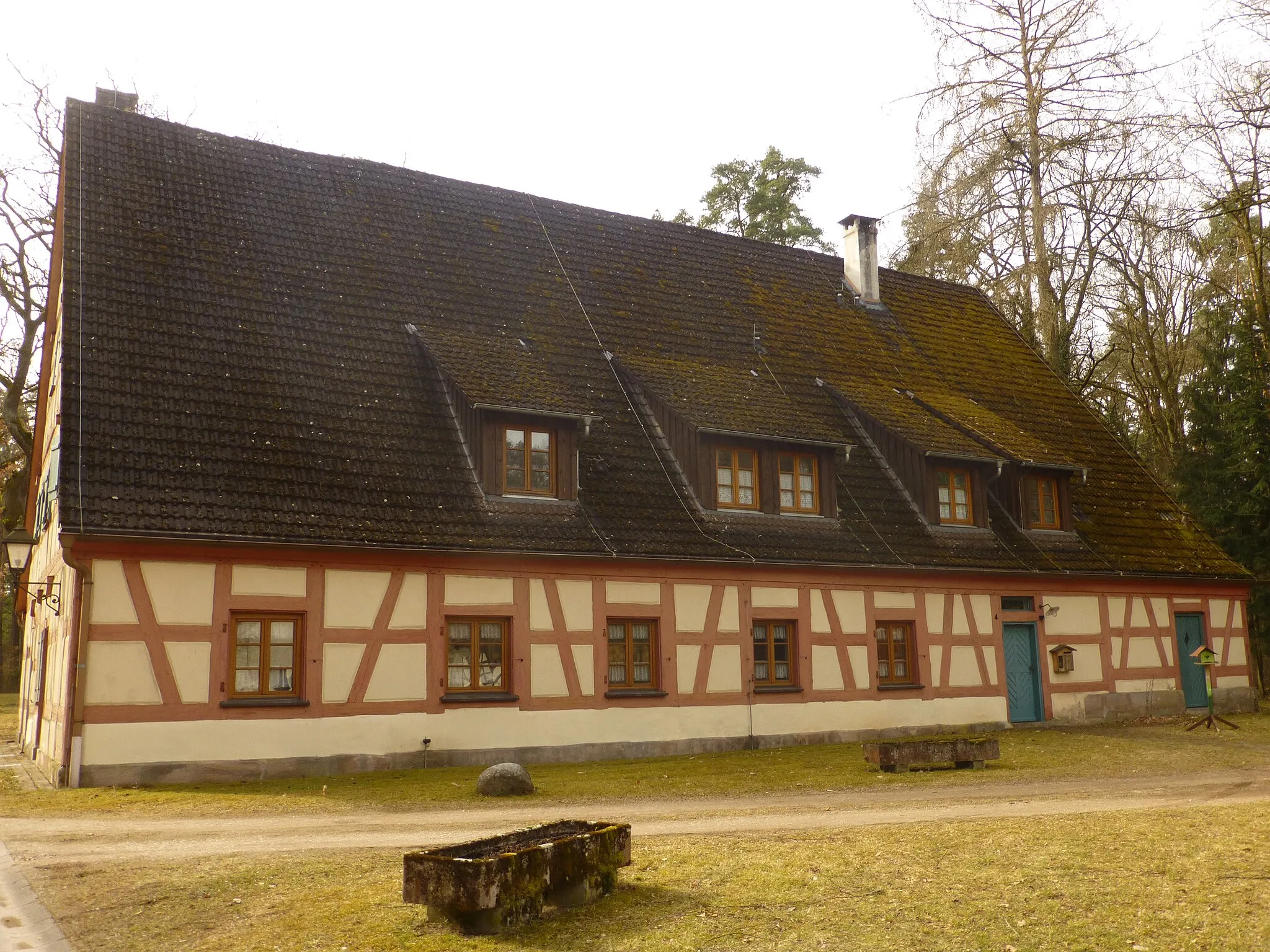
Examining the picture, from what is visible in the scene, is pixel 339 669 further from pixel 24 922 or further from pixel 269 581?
pixel 24 922

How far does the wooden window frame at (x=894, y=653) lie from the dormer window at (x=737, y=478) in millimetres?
2991

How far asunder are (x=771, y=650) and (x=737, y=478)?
2797 mm

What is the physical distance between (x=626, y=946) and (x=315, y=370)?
39.2 feet

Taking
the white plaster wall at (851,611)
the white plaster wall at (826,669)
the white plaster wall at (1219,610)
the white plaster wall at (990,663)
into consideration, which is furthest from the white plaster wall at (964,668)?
the white plaster wall at (1219,610)

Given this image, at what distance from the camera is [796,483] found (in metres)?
19.8

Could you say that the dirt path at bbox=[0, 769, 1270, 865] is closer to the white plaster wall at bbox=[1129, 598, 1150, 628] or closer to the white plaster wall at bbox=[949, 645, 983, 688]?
the white plaster wall at bbox=[949, 645, 983, 688]

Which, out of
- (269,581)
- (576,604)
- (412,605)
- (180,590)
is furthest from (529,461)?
(180,590)

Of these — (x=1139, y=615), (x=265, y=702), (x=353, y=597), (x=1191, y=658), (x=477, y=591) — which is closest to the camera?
(x=265, y=702)

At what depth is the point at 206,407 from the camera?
50.6 feet

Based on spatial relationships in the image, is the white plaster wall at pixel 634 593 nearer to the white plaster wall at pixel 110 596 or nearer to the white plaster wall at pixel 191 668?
the white plaster wall at pixel 191 668

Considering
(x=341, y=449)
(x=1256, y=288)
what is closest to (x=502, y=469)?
(x=341, y=449)

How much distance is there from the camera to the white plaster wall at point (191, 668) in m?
14.0

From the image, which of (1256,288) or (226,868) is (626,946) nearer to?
(226,868)

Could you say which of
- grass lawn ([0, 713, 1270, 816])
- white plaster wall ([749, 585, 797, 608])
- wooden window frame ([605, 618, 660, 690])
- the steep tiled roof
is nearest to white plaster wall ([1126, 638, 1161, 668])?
the steep tiled roof
